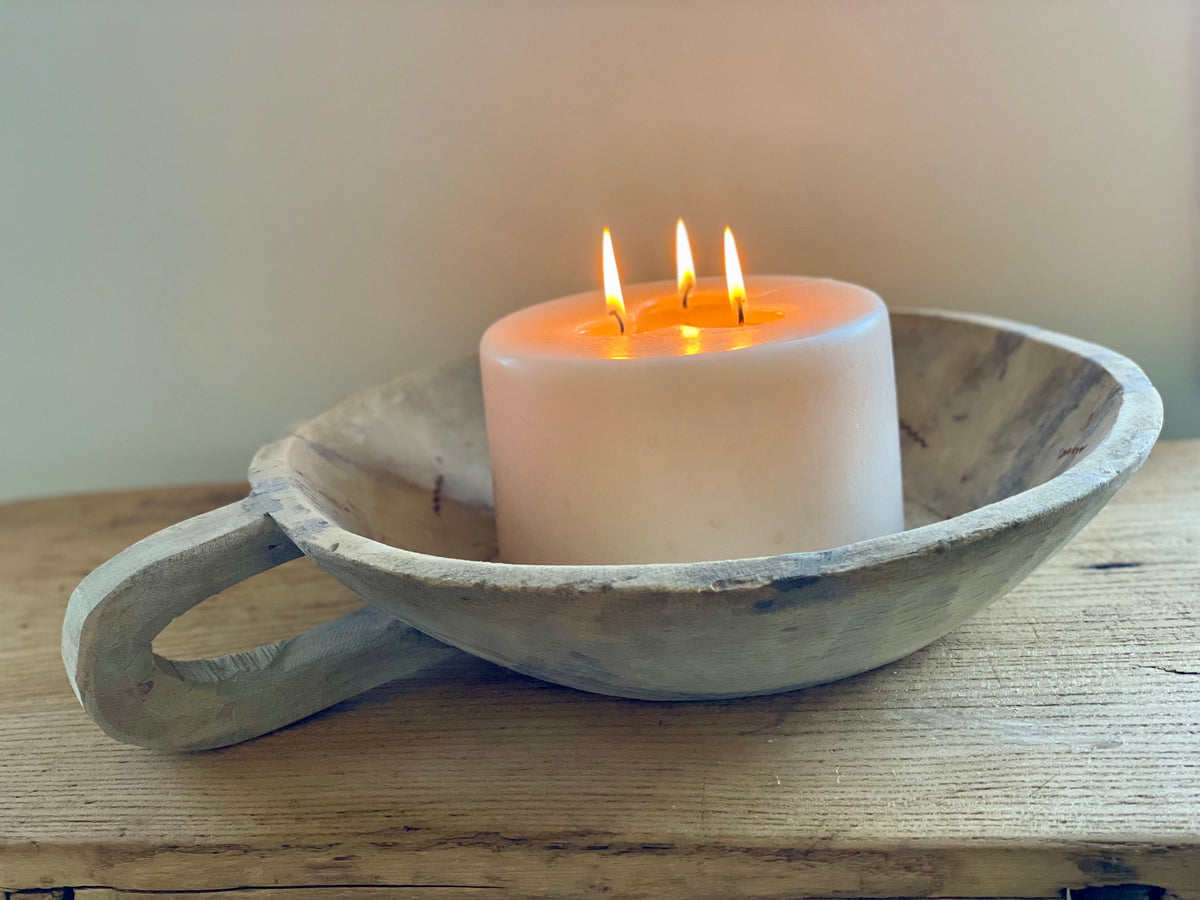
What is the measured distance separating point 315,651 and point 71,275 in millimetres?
369

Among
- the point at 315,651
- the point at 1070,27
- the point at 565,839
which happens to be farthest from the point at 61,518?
the point at 1070,27

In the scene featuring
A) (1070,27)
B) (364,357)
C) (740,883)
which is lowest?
(740,883)

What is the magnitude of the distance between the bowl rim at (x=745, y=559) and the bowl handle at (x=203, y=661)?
0.08 ft

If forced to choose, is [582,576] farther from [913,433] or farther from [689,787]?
[913,433]

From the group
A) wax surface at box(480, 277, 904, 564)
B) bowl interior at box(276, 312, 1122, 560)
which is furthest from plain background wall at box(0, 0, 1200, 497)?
wax surface at box(480, 277, 904, 564)

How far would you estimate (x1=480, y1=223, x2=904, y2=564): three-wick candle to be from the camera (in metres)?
0.39

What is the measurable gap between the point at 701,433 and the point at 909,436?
21 centimetres

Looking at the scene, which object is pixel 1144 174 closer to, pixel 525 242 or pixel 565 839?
pixel 525 242

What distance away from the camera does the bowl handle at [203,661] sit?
1.15 feet

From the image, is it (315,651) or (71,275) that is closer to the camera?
(315,651)

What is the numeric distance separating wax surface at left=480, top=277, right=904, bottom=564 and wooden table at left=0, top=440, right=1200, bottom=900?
0.21 ft

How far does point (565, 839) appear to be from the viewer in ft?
1.11

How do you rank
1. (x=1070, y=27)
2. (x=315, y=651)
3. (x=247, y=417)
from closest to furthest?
(x=315, y=651) → (x=1070, y=27) → (x=247, y=417)

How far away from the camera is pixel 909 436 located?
56 centimetres
